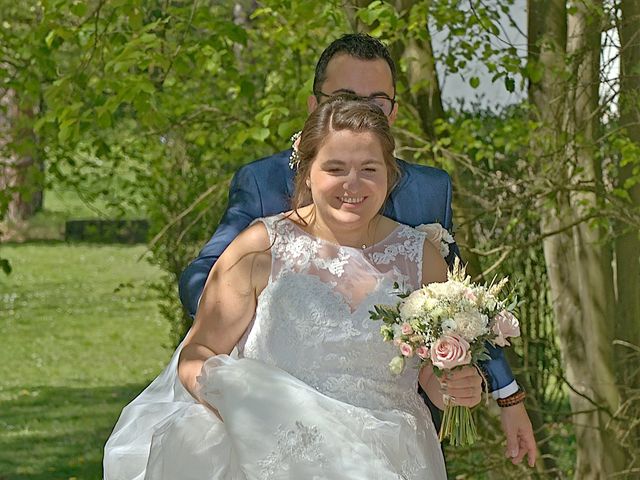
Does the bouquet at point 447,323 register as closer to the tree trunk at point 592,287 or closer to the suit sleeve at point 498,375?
the suit sleeve at point 498,375

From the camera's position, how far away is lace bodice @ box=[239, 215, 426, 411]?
370 centimetres

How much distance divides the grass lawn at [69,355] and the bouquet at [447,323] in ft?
15.1

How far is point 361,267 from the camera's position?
380 centimetres

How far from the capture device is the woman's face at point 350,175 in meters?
3.63

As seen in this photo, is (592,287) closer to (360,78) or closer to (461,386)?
(360,78)

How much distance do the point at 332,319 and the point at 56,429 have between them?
6957 mm

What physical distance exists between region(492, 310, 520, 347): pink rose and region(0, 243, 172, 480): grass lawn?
4.61 metres

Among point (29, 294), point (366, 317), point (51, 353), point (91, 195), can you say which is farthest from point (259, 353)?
point (29, 294)

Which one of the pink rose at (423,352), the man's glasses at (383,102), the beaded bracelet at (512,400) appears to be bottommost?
the beaded bracelet at (512,400)

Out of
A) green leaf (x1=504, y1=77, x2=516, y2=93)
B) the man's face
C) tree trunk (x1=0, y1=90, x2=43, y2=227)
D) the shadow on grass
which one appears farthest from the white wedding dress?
the shadow on grass

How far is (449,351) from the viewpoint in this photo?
3441 millimetres

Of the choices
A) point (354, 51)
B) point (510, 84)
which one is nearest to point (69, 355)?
point (510, 84)

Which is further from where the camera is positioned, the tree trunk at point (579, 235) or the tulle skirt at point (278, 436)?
the tree trunk at point (579, 235)

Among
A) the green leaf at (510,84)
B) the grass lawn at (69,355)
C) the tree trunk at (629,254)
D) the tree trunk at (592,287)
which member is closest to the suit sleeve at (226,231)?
the green leaf at (510,84)
